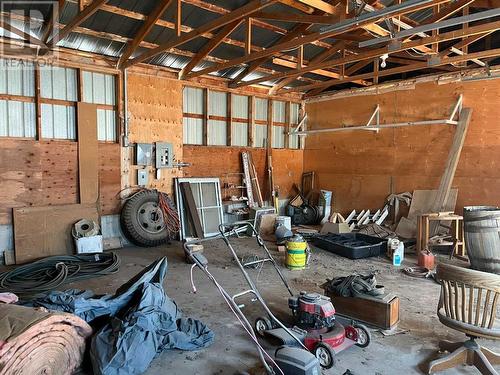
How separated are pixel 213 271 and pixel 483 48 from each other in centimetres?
586

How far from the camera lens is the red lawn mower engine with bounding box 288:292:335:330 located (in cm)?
286

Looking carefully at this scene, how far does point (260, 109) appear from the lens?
8.62 m

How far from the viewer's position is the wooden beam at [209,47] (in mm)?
5523

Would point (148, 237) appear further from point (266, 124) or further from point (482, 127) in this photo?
point (482, 127)

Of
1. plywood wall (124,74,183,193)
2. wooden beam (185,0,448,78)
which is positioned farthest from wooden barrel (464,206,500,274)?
plywood wall (124,74,183,193)

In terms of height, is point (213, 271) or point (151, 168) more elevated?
point (151, 168)

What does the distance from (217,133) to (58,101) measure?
3151 mm

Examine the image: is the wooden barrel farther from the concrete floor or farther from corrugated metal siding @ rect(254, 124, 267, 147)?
corrugated metal siding @ rect(254, 124, 267, 147)

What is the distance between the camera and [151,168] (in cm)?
675

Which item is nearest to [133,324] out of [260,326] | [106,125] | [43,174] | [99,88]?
[260,326]

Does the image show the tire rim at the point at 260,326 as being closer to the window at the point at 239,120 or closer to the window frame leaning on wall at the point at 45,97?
the window frame leaning on wall at the point at 45,97

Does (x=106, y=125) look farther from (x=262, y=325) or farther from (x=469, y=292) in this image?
(x=469, y=292)

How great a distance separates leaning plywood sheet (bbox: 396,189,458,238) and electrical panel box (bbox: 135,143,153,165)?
4.85 metres

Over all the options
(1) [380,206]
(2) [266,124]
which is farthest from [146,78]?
(1) [380,206]
